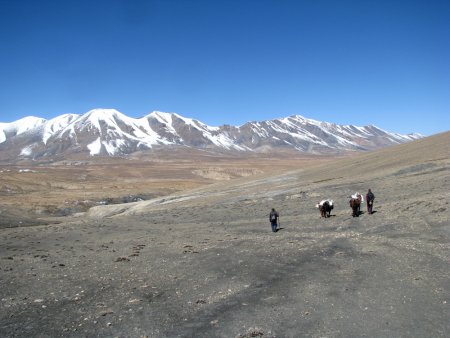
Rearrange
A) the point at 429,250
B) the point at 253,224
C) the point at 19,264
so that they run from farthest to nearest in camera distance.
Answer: the point at 253,224
the point at 19,264
the point at 429,250

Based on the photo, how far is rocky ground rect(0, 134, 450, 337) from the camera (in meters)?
13.8

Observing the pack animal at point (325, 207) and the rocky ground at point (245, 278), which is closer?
the rocky ground at point (245, 278)

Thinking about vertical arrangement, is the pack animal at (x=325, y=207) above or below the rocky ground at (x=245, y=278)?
above

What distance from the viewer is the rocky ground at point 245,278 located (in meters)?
13.8

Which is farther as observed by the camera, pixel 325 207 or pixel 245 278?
pixel 325 207

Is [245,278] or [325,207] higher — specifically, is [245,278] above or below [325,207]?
below

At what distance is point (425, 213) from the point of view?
29344 millimetres

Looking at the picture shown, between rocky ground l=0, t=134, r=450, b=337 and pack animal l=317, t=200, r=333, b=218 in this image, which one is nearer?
rocky ground l=0, t=134, r=450, b=337

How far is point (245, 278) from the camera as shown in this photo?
61.6 feet

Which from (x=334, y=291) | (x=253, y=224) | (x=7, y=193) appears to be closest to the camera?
(x=334, y=291)

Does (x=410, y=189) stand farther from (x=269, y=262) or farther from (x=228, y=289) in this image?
(x=228, y=289)

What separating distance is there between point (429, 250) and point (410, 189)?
22.0 metres

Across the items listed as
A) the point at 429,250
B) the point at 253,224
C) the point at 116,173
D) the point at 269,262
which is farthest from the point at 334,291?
the point at 116,173

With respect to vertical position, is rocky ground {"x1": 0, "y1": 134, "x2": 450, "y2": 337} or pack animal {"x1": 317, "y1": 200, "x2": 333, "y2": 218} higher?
pack animal {"x1": 317, "y1": 200, "x2": 333, "y2": 218}
